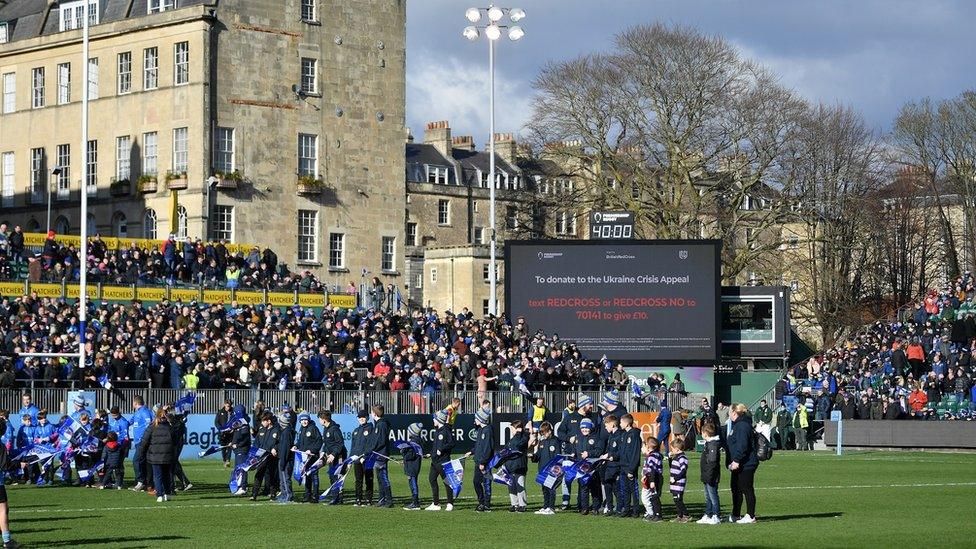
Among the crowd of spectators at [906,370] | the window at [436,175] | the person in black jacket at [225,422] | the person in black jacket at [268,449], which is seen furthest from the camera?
the window at [436,175]

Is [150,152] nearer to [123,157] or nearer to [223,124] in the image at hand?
[123,157]

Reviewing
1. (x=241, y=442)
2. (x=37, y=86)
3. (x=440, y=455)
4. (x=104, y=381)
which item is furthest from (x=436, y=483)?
(x=37, y=86)

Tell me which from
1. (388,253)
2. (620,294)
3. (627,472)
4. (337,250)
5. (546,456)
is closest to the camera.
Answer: (627,472)

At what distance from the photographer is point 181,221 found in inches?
2581

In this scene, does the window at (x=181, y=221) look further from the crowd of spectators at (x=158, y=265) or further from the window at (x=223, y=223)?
the crowd of spectators at (x=158, y=265)

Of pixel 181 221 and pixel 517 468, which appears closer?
pixel 517 468

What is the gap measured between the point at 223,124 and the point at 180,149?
1950 mm

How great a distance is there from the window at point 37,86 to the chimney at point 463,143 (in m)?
52.8

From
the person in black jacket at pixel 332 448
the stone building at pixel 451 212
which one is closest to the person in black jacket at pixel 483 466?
the person in black jacket at pixel 332 448

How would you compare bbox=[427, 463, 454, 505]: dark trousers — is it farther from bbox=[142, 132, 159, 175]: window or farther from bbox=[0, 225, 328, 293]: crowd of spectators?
bbox=[142, 132, 159, 175]: window

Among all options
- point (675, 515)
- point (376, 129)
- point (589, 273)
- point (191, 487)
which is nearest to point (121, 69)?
point (376, 129)

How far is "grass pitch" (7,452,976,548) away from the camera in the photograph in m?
23.1

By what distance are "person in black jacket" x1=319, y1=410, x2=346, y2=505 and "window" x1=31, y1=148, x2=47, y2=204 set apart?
140ft

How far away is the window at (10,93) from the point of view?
71438 millimetres
